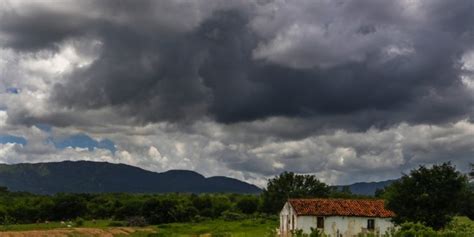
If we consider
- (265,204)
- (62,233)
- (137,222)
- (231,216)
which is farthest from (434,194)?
(265,204)

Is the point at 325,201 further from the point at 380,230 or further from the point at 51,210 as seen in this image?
the point at 51,210

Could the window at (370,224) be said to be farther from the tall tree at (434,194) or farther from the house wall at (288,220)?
the tall tree at (434,194)

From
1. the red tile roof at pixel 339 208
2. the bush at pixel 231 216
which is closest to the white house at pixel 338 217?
the red tile roof at pixel 339 208

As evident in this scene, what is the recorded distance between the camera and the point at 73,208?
10762 cm

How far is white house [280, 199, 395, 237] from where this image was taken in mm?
68562

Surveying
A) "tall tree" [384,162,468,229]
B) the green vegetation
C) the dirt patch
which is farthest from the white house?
the dirt patch

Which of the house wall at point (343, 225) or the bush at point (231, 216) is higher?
the bush at point (231, 216)

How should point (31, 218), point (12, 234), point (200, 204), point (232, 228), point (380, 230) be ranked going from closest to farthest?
point (12, 234), point (380, 230), point (232, 228), point (31, 218), point (200, 204)

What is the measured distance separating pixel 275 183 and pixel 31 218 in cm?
4726

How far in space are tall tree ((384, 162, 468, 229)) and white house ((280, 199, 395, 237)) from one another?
14.2 meters

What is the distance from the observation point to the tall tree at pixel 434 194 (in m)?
53.3

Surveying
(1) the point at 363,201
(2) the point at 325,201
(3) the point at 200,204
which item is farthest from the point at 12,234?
(3) the point at 200,204

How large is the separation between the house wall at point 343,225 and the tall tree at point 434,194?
47.6 feet

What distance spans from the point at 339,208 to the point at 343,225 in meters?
2.09
